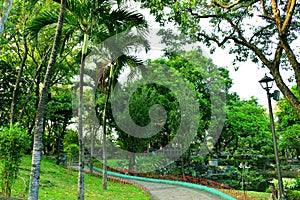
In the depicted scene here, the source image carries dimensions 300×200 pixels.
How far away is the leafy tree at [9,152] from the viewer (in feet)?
17.1

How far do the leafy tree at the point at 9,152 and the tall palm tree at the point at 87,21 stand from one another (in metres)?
1.99

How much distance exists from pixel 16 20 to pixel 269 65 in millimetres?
9205

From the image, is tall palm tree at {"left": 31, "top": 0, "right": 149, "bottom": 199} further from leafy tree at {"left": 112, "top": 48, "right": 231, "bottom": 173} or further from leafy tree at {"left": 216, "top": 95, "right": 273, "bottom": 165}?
leafy tree at {"left": 216, "top": 95, "right": 273, "bottom": 165}

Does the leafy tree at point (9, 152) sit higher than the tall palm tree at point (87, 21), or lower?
lower

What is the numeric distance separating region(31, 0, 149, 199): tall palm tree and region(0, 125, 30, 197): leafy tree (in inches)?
78.5

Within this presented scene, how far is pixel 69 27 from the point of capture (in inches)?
313

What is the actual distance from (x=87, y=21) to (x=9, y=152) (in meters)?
4.13

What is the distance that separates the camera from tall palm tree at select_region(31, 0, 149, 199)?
6.84 m

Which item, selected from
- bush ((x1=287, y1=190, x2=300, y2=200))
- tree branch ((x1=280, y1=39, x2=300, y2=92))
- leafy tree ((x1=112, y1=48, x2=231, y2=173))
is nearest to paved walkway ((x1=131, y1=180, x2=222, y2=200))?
bush ((x1=287, y1=190, x2=300, y2=200))

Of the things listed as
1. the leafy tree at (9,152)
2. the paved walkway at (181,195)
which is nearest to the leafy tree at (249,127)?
the paved walkway at (181,195)

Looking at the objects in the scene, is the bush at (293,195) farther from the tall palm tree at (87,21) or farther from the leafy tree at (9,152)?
the leafy tree at (9,152)

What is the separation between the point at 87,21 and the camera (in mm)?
7543

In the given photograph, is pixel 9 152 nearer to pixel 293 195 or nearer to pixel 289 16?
pixel 289 16

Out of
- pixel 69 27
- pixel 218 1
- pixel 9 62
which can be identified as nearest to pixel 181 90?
pixel 218 1
